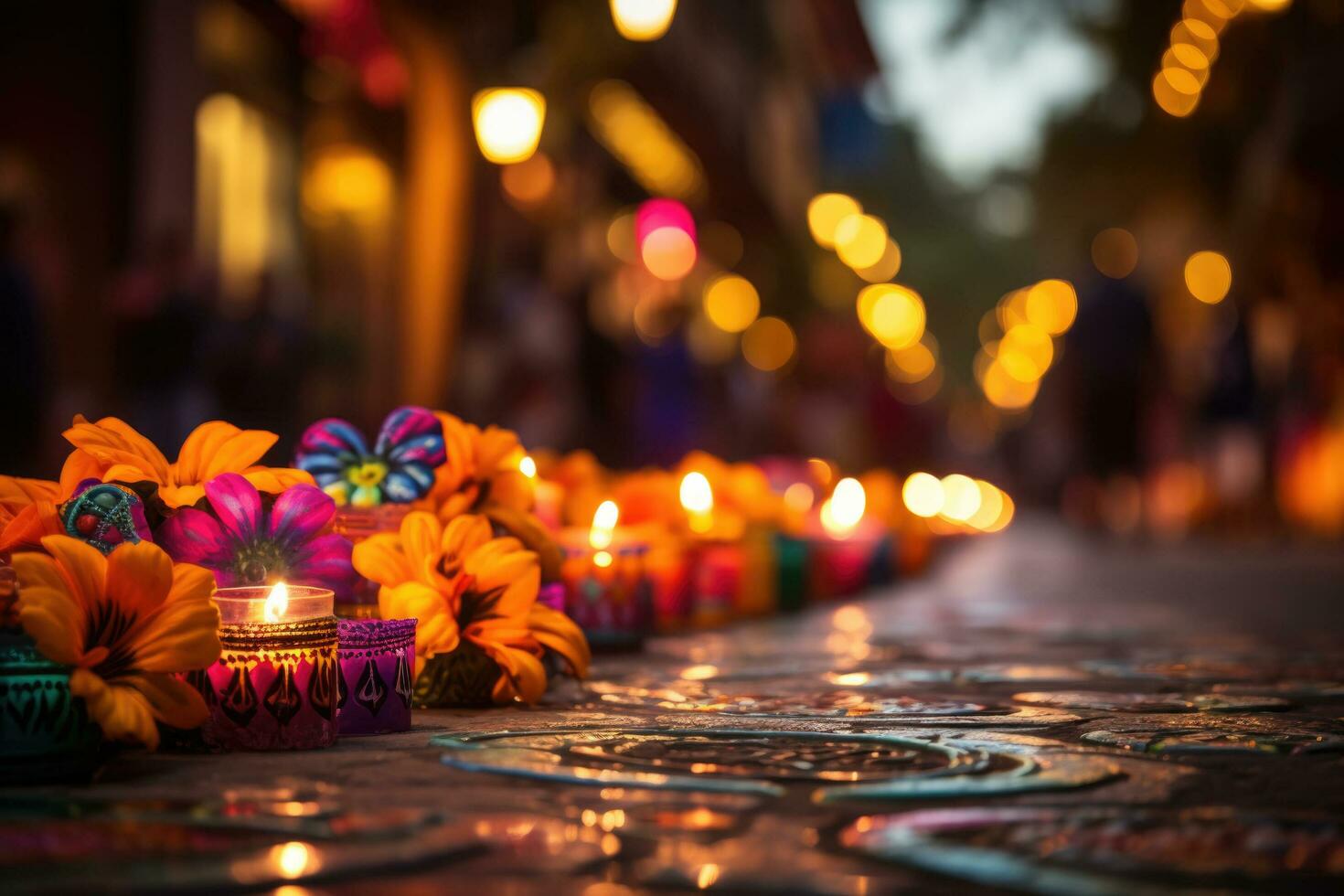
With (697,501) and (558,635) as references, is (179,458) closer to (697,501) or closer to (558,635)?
(558,635)

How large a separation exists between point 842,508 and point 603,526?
3.50 metres

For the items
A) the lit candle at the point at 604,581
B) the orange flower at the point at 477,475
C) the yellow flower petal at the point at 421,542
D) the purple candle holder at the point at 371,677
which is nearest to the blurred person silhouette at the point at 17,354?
the lit candle at the point at 604,581

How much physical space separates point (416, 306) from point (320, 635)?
752 centimetres

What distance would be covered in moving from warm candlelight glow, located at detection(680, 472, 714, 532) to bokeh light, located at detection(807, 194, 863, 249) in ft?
95.0

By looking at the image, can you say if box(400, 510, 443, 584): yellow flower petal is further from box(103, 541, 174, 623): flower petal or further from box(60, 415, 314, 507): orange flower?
box(103, 541, 174, 623): flower petal

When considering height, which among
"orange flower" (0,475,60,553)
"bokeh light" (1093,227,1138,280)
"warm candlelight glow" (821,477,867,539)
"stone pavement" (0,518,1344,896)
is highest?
"bokeh light" (1093,227,1138,280)

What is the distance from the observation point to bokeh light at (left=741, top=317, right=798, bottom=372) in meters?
33.2

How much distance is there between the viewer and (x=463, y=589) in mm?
3705

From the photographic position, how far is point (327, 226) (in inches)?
591

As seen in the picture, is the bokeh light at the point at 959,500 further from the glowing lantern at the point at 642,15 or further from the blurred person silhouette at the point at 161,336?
the blurred person silhouette at the point at 161,336

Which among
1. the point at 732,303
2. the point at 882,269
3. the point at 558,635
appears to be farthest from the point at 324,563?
the point at 882,269

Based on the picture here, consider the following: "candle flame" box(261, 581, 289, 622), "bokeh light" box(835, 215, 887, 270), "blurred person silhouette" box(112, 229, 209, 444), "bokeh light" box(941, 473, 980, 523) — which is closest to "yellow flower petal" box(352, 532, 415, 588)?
"candle flame" box(261, 581, 289, 622)

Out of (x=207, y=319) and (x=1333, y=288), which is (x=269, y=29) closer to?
(x=207, y=319)

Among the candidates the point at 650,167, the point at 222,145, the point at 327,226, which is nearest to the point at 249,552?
the point at 222,145
